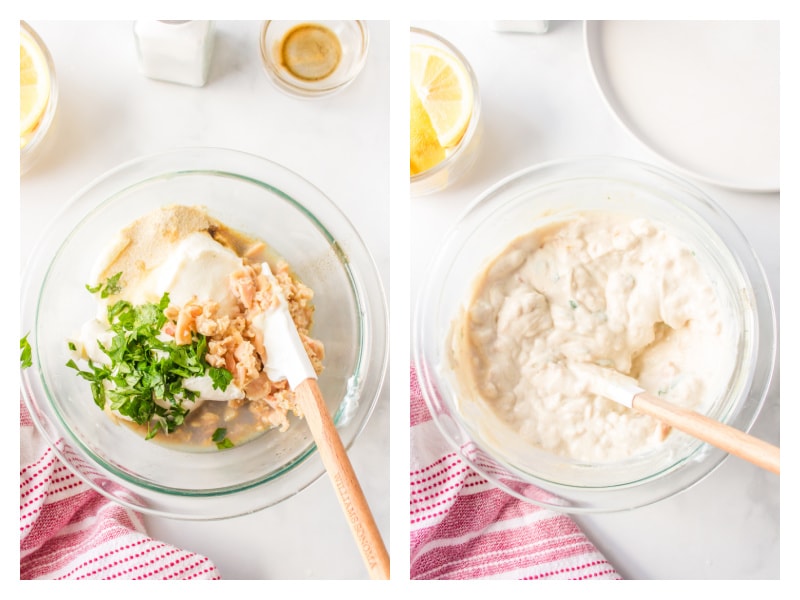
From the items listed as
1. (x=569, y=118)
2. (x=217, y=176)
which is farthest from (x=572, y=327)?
(x=217, y=176)

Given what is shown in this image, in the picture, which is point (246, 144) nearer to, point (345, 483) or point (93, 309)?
point (93, 309)

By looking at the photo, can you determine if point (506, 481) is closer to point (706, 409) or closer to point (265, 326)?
point (706, 409)

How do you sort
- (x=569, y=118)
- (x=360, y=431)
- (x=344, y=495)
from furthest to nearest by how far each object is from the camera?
1. (x=569, y=118)
2. (x=360, y=431)
3. (x=344, y=495)

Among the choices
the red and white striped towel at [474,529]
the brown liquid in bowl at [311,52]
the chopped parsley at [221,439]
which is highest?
the brown liquid in bowl at [311,52]

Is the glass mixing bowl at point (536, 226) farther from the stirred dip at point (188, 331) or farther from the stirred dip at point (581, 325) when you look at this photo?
the stirred dip at point (188, 331)

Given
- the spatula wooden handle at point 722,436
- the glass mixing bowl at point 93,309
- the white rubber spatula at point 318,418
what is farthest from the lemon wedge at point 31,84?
the spatula wooden handle at point 722,436

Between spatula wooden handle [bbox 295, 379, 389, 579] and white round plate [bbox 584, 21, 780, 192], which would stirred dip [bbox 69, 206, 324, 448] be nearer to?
spatula wooden handle [bbox 295, 379, 389, 579]
